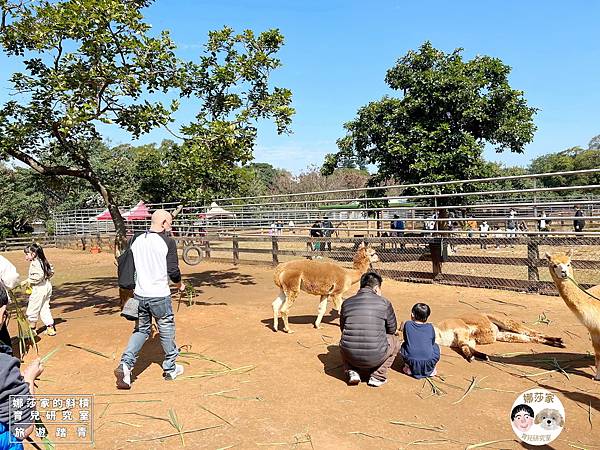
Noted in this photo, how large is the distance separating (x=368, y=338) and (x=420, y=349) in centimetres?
61

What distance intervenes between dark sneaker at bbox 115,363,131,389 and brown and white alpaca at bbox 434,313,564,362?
12.1 feet

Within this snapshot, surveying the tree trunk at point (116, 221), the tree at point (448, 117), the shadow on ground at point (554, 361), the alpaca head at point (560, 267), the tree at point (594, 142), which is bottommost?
the shadow on ground at point (554, 361)

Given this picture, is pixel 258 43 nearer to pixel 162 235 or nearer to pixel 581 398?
pixel 162 235

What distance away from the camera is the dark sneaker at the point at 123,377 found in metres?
4.78

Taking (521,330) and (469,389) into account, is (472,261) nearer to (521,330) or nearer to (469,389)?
(521,330)

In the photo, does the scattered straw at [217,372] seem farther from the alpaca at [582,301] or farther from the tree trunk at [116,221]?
the tree trunk at [116,221]

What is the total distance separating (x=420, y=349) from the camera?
194 inches

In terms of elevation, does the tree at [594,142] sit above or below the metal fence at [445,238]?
above

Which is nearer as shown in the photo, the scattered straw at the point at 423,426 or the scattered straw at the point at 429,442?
the scattered straw at the point at 429,442

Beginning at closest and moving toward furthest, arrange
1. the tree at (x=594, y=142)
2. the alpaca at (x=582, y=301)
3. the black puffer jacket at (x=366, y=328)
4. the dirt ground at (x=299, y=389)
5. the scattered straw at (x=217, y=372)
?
the dirt ground at (x=299, y=389), the alpaca at (x=582, y=301), the black puffer jacket at (x=366, y=328), the scattered straw at (x=217, y=372), the tree at (x=594, y=142)

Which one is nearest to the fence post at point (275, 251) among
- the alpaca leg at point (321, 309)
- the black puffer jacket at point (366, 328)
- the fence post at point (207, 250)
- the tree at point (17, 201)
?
the fence post at point (207, 250)

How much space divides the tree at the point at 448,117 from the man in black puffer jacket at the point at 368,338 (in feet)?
30.9

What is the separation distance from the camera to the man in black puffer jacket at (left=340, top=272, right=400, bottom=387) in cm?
475

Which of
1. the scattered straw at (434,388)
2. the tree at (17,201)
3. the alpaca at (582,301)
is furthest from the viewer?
the tree at (17,201)
